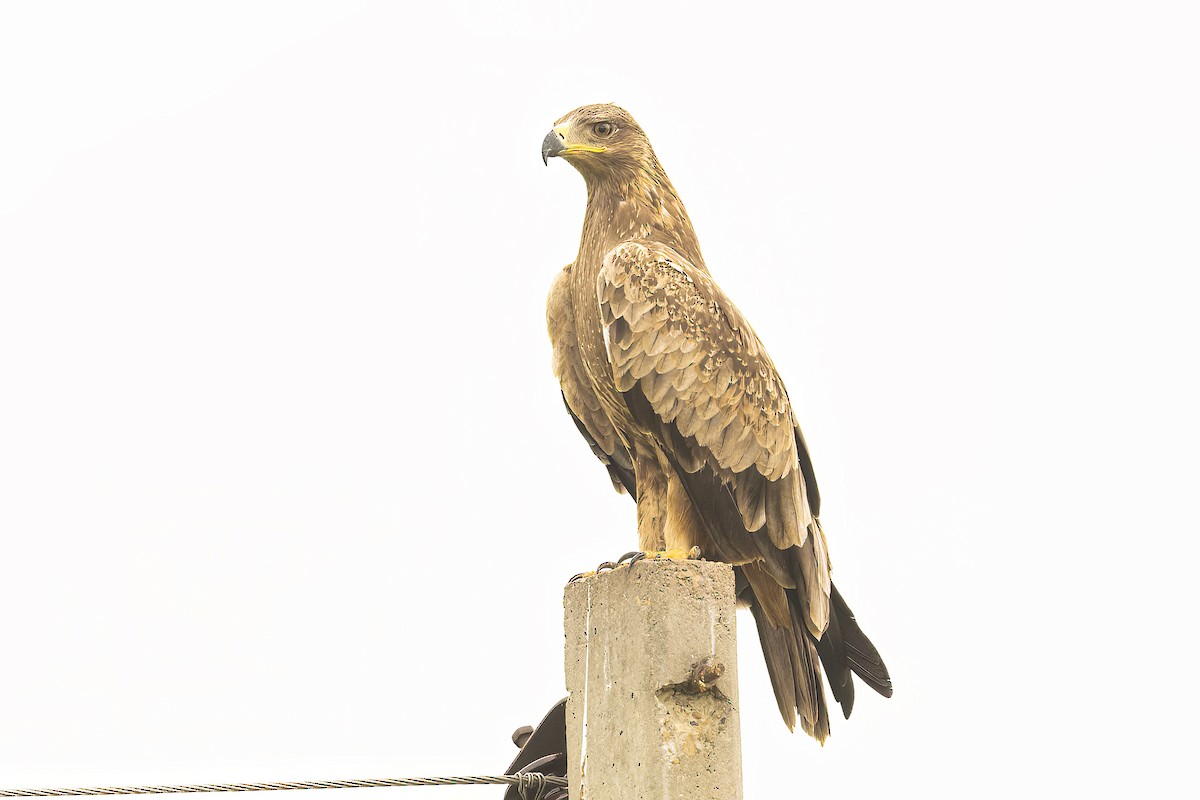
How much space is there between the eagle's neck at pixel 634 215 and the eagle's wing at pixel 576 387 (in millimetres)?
202

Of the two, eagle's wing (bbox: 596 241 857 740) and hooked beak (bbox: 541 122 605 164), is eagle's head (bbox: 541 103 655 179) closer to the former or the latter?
hooked beak (bbox: 541 122 605 164)

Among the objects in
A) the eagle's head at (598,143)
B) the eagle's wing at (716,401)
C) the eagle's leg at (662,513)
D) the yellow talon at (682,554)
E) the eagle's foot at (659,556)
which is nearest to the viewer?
the eagle's foot at (659,556)

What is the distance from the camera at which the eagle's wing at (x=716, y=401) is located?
400 centimetres

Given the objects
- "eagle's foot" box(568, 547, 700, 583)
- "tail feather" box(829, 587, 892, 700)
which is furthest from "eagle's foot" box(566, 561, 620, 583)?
"tail feather" box(829, 587, 892, 700)

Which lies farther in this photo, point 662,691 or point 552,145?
point 552,145

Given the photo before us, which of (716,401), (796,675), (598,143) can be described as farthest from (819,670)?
(598,143)

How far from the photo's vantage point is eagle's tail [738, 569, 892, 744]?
427cm

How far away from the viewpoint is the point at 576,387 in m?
4.51

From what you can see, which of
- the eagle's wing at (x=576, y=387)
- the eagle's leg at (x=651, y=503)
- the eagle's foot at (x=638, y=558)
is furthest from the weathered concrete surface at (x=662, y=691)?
the eagle's wing at (x=576, y=387)

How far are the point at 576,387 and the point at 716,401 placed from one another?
0.67m

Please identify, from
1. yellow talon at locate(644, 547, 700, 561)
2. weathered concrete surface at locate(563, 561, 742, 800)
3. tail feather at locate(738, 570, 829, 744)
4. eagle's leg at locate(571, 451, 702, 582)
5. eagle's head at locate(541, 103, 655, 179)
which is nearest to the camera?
weathered concrete surface at locate(563, 561, 742, 800)

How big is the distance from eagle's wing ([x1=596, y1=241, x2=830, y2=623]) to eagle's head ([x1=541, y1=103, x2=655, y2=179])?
407 mm

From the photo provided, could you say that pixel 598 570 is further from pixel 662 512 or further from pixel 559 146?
pixel 559 146

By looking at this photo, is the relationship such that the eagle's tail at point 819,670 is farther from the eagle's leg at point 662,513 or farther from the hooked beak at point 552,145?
the hooked beak at point 552,145
